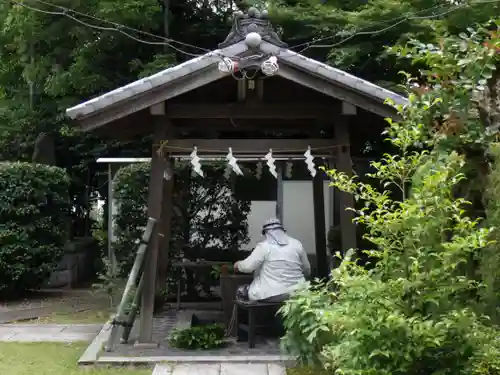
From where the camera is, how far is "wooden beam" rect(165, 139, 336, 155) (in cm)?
754

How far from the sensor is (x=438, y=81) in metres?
5.07

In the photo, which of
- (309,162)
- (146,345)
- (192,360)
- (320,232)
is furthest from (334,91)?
(146,345)

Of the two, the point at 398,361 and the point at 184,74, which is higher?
the point at 184,74

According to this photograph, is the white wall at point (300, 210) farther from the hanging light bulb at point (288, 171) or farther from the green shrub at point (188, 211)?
the green shrub at point (188, 211)

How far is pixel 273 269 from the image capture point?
7285 mm

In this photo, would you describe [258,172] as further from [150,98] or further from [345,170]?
[150,98]

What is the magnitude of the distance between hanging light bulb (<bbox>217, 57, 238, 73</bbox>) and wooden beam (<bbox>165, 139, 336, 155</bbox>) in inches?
44.2

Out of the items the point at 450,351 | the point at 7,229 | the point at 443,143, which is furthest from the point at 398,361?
the point at 7,229

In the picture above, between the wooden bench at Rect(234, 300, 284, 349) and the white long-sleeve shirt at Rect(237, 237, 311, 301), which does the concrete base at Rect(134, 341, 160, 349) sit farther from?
the white long-sleeve shirt at Rect(237, 237, 311, 301)

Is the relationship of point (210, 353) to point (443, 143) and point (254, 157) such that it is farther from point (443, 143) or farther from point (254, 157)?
point (443, 143)

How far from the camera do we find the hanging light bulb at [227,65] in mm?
6629

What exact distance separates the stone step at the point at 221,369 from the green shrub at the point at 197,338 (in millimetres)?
556

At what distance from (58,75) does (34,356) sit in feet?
22.3

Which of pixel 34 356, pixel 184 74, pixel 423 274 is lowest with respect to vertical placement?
pixel 34 356
